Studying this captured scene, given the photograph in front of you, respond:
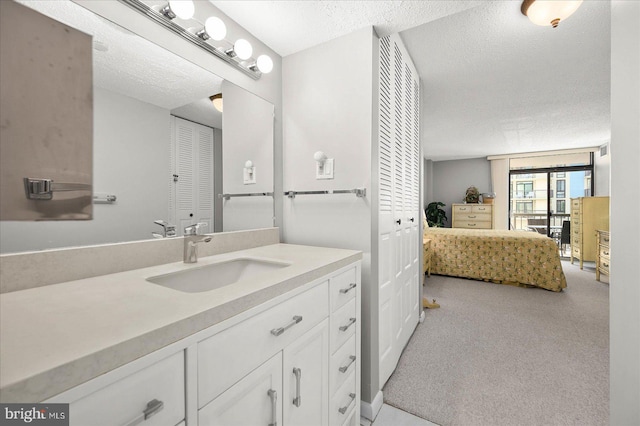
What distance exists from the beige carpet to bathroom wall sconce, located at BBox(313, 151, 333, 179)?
4.77 feet

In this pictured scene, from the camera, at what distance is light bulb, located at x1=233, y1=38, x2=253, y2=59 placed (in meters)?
1.45

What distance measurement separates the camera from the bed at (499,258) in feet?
12.4

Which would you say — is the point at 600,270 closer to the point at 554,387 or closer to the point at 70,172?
the point at 554,387

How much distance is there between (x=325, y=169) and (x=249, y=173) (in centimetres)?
49

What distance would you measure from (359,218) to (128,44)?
1.32m

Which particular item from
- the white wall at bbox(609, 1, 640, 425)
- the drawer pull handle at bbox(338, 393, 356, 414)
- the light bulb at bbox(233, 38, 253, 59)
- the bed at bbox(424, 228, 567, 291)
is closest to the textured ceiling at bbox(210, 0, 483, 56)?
the light bulb at bbox(233, 38, 253, 59)

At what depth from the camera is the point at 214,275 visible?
1221mm

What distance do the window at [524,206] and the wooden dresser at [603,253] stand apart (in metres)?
2.70

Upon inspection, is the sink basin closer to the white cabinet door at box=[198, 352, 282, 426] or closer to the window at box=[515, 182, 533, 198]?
the white cabinet door at box=[198, 352, 282, 426]

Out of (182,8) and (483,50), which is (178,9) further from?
(483,50)

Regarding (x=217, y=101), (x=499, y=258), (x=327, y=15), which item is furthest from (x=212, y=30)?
(x=499, y=258)

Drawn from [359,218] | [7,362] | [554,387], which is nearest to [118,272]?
[7,362]

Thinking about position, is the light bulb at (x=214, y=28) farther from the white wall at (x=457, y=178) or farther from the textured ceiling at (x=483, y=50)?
the white wall at (x=457, y=178)

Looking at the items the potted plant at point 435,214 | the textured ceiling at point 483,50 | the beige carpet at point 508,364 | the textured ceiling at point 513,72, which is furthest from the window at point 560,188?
the beige carpet at point 508,364
